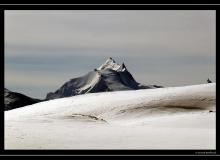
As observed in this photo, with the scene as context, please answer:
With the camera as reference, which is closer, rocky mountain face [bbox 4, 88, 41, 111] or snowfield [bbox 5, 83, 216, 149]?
snowfield [bbox 5, 83, 216, 149]

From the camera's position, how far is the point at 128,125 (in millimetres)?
19750

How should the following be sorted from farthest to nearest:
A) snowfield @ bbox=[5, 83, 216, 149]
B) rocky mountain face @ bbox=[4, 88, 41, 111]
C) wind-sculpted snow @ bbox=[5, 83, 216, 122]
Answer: rocky mountain face @ bbox=[4, 88, 41, 111], wind-sculpted snow @ bbox=[5, 83, 216, 122], snowfield @ bbox=[5, 83, 216, 149]

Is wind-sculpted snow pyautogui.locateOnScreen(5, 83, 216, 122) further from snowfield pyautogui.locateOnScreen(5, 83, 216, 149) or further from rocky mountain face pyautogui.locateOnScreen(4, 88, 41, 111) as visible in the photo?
rocky mountain face pyautogui.locateOnScreen(4, 88, 41, 111)

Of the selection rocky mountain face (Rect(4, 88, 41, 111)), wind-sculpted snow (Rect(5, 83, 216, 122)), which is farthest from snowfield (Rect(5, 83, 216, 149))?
rocky mountain face (Rect(4, 88, 41, 111))

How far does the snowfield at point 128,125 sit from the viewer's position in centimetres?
1224

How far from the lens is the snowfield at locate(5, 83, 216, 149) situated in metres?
12.2

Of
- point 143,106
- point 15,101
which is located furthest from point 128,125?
point 15,101

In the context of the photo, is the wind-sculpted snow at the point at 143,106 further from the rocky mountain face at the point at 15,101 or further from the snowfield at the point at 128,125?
the rocky mountain face at the point at 15,101

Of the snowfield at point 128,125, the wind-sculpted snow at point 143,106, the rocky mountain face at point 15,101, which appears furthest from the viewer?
the rocky mountain face at point 15,101

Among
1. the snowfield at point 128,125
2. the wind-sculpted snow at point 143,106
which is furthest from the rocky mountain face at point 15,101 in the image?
the wind-sculpted snow at point 143,106

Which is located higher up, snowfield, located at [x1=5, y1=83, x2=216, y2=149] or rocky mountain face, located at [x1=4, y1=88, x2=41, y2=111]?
snowfield, located at [x1=5, y1=83, x2=216, y2=149]
